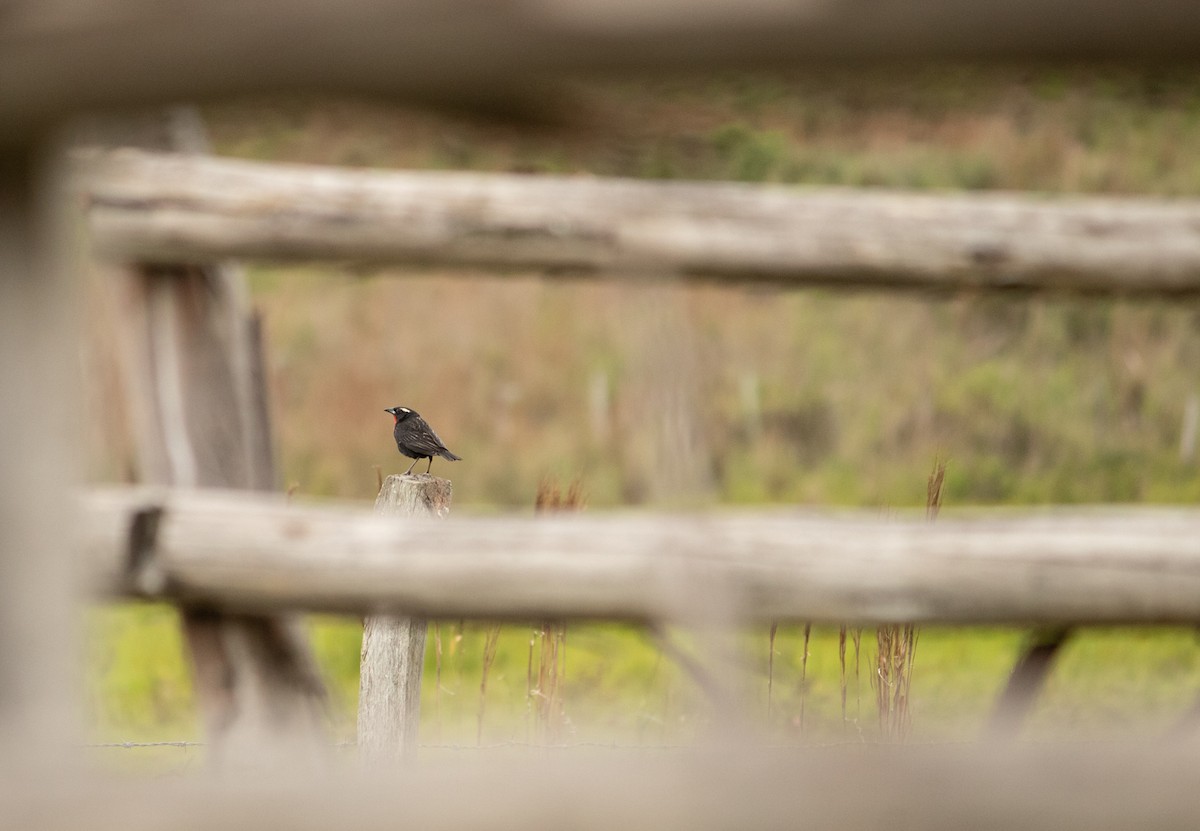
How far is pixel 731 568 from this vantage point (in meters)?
1.63

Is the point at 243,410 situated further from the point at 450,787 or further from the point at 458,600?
the point at 450,787

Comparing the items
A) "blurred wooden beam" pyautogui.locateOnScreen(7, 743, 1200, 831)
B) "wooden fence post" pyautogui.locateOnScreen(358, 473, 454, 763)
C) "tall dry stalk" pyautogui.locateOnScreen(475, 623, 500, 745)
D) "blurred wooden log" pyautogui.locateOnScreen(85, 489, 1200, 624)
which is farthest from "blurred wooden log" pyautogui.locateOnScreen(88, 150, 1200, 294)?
"tall dry stalk" pyautogui.locateOnScreen(475, 623, 500, 745)

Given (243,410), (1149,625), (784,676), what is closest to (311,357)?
(784,676)

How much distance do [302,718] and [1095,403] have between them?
182 inches

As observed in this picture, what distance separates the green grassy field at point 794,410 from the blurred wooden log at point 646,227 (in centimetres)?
92

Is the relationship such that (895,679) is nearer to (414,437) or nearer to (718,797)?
(414,437)

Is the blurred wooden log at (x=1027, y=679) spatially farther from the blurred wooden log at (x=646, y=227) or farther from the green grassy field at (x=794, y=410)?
the green grassy field at (x=794, y=410)

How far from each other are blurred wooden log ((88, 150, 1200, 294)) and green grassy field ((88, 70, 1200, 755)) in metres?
0.92

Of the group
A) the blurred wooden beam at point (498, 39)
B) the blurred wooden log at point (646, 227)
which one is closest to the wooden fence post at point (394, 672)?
the blurred wooden log at point (646, 227)

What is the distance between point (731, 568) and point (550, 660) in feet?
4.39

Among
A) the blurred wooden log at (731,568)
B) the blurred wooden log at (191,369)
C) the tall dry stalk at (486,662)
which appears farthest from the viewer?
the tall dry stalk at (486,662)

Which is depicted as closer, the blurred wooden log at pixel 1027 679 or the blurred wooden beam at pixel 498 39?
the blurred wooden beam at pixel 498 39

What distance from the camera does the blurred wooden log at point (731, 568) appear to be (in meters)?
1.67

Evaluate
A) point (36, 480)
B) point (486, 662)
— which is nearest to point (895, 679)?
point (486, 662)
